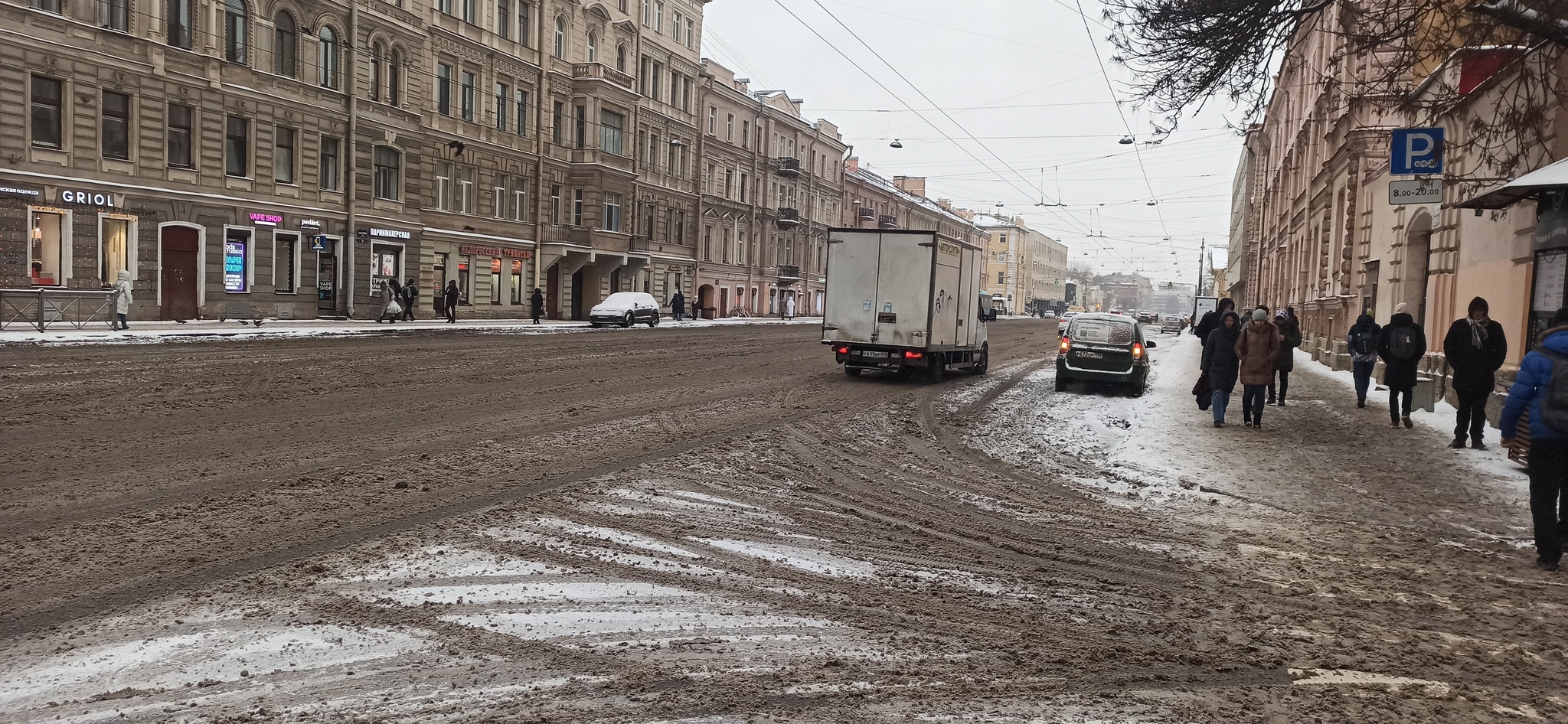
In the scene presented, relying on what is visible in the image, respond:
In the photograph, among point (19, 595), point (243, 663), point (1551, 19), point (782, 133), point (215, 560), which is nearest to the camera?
point (243, 663)

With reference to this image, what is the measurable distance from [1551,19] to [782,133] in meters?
61.5

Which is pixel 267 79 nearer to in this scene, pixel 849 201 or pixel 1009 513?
pixel 1009 513

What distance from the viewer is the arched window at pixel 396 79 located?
36938 millimetres

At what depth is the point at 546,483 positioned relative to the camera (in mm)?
8055

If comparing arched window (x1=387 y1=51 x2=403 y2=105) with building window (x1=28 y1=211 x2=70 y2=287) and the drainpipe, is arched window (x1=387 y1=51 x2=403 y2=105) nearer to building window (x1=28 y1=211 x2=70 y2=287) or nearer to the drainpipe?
the drainpipe

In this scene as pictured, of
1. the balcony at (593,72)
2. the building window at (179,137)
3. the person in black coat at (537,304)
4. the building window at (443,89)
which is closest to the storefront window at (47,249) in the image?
the building window at (179,137)

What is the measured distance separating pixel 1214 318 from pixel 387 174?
29.9m

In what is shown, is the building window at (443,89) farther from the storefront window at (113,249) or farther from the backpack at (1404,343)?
the backpack at (1404,343)

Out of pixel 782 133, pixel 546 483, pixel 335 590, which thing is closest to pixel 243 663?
pixel 335 590

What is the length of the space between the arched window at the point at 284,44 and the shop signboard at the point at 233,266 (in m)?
5.70

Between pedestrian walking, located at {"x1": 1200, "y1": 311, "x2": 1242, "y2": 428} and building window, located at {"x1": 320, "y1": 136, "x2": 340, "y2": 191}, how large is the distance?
29.7 m

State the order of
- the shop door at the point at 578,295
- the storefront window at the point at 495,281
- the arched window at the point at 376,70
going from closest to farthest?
1. the arched window at the point at 376,70
2. the storefront window at the point at 495,281
3. the shop door at the point at 578,295

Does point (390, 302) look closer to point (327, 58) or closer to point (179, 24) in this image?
point (327, 58)

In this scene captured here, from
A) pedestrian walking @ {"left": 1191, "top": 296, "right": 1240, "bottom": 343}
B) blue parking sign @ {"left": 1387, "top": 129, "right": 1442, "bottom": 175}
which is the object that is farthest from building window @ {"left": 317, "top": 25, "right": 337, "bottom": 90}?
blue parking sign @ {"left": 1387, "top": 129, "right": 1442, "bottom": 175}
